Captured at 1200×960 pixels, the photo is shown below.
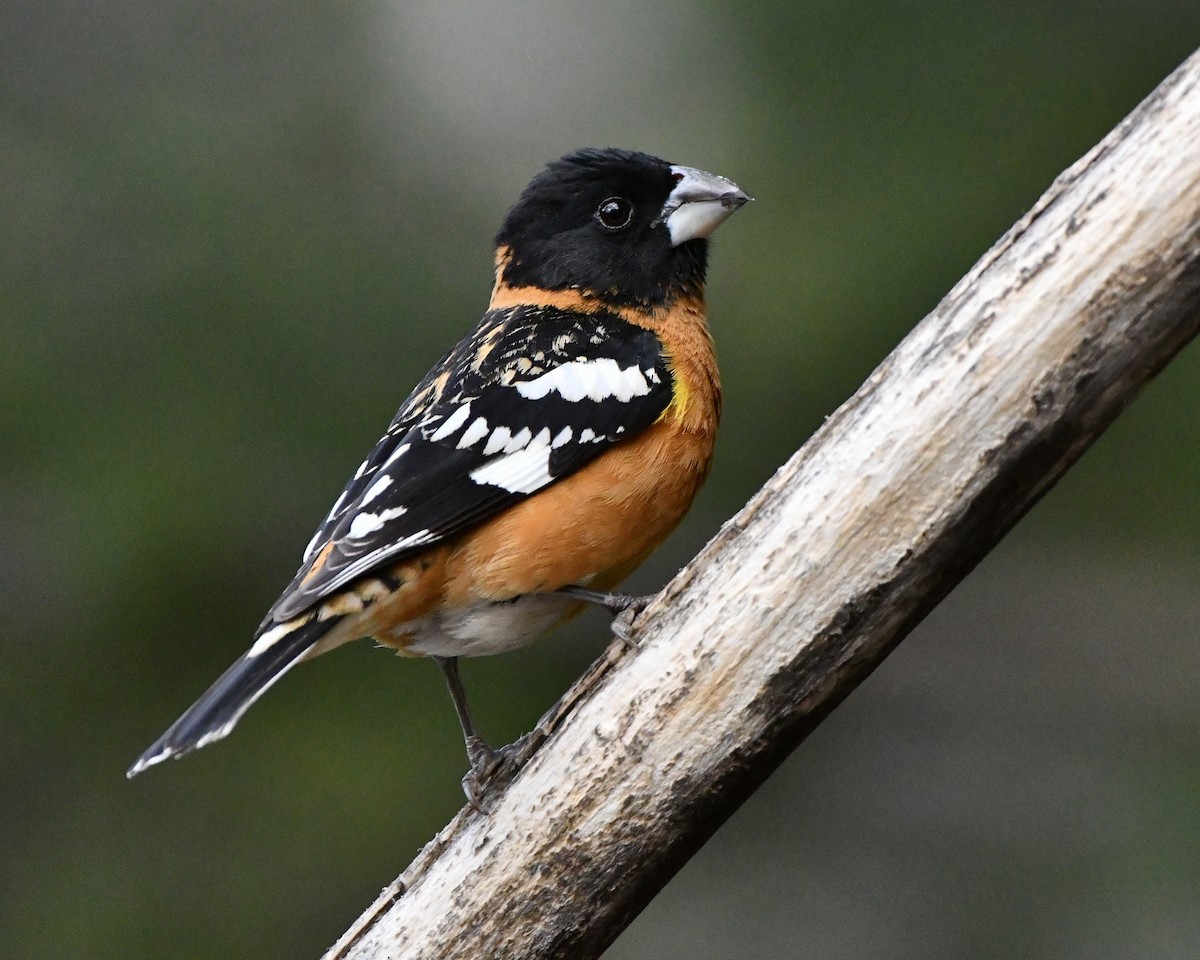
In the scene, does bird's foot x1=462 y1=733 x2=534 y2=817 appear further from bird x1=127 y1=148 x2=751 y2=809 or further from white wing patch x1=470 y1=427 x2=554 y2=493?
white wing patch x1=470 y1=427 x2=554 y2=493

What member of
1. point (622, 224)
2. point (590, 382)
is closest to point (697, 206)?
point (622, 224)

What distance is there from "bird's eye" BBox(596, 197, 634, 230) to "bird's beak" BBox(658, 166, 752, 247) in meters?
0.09

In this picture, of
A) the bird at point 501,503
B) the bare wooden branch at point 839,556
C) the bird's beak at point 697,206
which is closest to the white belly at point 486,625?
the bird at point 501,503

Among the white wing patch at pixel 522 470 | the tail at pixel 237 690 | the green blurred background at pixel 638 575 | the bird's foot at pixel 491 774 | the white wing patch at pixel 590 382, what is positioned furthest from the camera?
the green blurred background at pixel 638 575

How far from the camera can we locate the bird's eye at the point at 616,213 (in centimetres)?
361

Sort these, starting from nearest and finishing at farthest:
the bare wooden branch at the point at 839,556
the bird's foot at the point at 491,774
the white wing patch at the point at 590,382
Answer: the bare wooden branch at the point at 839,556 → the bird's foot at the point at 491,774 → the white wing patch at the point at 590,382

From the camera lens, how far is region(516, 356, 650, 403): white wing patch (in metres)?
3.10

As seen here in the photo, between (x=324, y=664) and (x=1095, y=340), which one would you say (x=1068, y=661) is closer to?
(x=324, y=664)

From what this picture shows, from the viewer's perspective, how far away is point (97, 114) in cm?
585

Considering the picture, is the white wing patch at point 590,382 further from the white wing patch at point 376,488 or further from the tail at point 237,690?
the tail at point 237,690

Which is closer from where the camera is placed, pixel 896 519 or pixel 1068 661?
pixel 896 519

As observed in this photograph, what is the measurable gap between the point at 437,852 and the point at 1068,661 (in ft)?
11.0

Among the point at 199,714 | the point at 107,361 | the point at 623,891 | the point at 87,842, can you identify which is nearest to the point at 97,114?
the point at 107,361

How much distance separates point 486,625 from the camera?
9.89 ft
